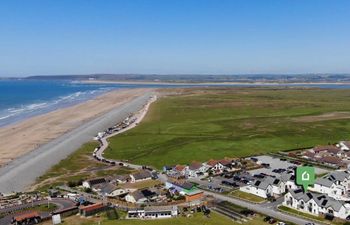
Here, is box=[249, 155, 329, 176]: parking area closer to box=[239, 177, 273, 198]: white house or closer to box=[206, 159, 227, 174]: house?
box=[206, 159, 227, 174]: house

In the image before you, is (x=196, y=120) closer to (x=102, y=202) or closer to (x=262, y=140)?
(x=262, y=140)

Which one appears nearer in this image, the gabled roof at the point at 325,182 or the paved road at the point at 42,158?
the gabled roof at the point at 325,182

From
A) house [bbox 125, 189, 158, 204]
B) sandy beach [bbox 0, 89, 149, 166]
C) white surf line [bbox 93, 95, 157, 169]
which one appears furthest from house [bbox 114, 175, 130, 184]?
sandy beach [bbox 0, 89, 149, 166]

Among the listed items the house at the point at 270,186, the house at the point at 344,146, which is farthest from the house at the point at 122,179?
the house at the point at 344,146

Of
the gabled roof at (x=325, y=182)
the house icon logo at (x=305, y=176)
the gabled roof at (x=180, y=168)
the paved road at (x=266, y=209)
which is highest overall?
the house icon logo at (x=305, y=176)

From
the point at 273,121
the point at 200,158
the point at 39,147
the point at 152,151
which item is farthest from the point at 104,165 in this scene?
the point at 273,121

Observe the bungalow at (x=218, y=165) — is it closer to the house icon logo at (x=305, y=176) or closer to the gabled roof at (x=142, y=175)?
the gabled roof at (x=142, y=175)

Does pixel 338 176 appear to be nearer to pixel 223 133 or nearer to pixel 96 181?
pixel 96 181
